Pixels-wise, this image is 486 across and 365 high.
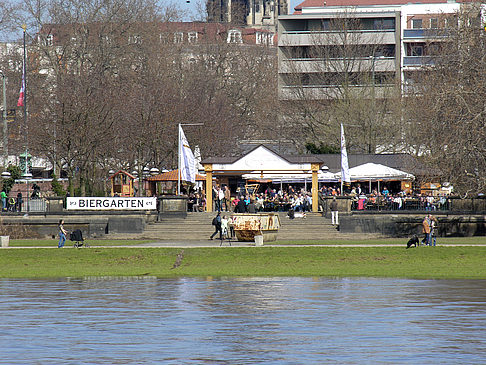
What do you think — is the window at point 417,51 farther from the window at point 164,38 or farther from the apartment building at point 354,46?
the window at point 164,38

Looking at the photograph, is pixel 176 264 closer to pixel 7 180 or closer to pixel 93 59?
pixel 7 180

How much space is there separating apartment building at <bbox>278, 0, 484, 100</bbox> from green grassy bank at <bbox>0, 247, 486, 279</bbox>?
37.0 metres

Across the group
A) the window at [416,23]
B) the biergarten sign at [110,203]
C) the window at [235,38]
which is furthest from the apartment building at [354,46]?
the biergarten sign at [110,203]

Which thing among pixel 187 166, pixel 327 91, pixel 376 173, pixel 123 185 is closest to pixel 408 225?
pixel 376 173

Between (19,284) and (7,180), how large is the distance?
1427 inches

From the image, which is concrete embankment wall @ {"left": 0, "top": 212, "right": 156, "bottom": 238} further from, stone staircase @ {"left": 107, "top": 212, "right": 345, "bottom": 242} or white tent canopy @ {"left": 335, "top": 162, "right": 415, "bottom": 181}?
white tent canopy @ {"left": 335, "top": 162, "right": 415, "bottom": 181}

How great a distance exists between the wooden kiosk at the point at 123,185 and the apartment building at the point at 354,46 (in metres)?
26.5

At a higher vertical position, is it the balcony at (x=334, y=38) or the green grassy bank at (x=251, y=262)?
the balcony at (x=334, y=38)

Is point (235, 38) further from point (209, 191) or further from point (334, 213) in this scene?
point (334, 213)

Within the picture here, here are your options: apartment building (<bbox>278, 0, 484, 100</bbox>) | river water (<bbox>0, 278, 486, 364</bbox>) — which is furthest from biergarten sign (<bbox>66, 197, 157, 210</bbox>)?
apartment building (<bbox>278, 0, 484, 100</bbox>)

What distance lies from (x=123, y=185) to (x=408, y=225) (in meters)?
21.9

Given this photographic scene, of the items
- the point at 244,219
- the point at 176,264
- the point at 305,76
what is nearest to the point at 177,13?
the point at 305,76

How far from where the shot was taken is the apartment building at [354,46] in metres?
89.1

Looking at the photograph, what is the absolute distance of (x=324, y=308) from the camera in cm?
2303
